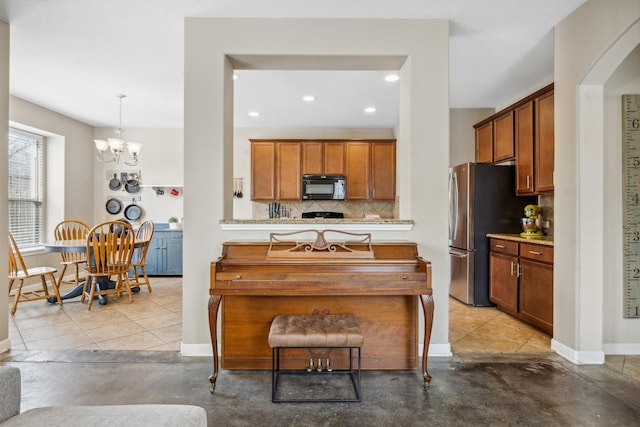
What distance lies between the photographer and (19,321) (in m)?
3.38

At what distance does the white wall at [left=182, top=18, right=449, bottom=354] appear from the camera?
2615mm

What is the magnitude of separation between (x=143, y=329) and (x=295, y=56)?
2.79 m

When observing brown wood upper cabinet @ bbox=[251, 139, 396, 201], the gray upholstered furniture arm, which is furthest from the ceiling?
the gray upholstered furniture arm

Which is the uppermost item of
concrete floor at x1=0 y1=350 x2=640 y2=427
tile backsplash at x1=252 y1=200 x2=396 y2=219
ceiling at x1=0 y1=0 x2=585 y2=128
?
ceiling at x1=0 y1=0 x2=585 y2=128

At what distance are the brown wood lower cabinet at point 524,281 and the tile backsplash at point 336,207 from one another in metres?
2.26

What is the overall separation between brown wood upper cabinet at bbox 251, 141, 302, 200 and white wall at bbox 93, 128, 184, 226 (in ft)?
4.55

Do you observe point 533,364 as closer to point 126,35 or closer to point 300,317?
point 300,317

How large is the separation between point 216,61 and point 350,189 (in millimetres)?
3346

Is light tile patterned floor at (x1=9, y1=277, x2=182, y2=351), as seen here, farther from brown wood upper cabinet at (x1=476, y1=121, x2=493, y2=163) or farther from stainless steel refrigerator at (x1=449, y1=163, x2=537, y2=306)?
brown wood upper cabinet at (x1=476, y1=121, x2=493, y2=163)

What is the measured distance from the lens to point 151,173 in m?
5.96

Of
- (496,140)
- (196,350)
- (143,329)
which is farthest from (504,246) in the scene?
(143,329)

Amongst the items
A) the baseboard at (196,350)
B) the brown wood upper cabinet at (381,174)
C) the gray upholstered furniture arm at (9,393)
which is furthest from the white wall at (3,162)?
the brown wood upper cabinet at (381,174)

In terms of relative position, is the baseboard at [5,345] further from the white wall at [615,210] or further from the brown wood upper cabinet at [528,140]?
the brown wood upper cabinet at [528,140]

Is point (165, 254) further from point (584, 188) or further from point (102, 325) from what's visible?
point (584, 188)
